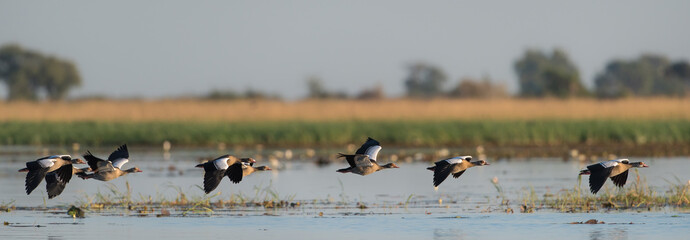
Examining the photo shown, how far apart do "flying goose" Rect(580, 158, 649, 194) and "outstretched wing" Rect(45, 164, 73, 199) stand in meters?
5.60

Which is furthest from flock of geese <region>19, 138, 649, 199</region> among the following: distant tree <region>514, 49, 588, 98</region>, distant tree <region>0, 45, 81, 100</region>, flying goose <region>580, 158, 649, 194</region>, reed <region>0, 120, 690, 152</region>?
distant tree <region>0, 45, 81, 100</region>

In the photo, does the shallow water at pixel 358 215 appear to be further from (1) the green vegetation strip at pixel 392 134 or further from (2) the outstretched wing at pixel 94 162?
(1) the green vegetation strip at pixel 392 134

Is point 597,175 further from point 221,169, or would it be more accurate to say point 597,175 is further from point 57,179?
point 57,179

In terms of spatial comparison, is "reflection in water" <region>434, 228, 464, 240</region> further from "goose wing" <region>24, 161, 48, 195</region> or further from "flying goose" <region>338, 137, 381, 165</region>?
"goose wing" <region>24, 161, 48, 195</region>

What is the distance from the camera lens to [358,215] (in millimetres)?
14789

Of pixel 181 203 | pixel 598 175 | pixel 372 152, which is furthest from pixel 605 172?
pixel 181 203

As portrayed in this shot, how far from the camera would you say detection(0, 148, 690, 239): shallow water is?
1313cm

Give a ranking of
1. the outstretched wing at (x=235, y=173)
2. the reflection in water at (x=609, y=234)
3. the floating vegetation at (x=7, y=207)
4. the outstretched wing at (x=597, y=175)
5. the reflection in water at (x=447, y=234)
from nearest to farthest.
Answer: the reflection in water at (x=609, y=234)
the reflection in water at (x=447, y=234)
the outstretched wing at (x=235, y=173)
the outstretched wing at (x=597, y=175)
the floating vegetation at (x=7, y=207)

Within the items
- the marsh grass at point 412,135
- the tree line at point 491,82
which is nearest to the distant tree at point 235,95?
the tree line at point 491,82

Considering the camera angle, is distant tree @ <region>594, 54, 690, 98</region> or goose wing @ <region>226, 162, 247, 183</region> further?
distant tree @ <region>594, 54, 690, 98</region>

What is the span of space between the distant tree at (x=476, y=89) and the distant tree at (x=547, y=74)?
1.74m

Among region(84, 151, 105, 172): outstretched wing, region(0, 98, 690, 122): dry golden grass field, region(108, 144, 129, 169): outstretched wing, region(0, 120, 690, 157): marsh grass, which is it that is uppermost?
region(0, 98, 690, 122): dry golden grass field

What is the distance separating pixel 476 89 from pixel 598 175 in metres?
50.6

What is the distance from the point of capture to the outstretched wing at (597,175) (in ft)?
44.2
